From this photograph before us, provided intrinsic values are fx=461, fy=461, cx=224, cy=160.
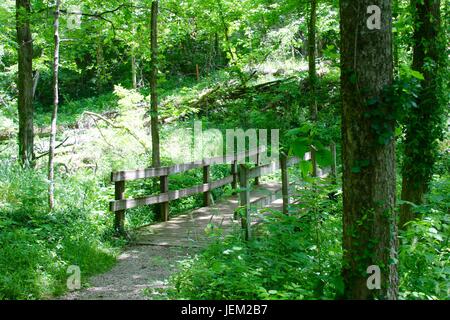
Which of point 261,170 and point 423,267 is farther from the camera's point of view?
point 261,170

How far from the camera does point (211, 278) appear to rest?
17.8 ft

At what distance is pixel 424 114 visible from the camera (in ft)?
24.2

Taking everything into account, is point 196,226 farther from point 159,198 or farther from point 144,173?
point 144,173

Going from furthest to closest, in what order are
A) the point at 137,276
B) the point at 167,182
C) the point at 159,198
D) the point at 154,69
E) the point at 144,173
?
the point at 154,69 → the point at 167,182 → the point at 159,198 → the point at 144,173 → the point at 137,276

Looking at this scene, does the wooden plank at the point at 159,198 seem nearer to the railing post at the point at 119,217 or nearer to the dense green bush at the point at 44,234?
the railing post at the point at 119,217

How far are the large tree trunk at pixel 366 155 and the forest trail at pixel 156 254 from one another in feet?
7.79

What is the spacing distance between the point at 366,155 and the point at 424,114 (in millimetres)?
3772

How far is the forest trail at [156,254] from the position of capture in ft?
19.7

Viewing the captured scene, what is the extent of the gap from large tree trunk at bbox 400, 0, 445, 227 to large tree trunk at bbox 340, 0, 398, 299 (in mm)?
3241

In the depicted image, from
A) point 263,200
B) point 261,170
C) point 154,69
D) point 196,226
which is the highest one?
point 154,69

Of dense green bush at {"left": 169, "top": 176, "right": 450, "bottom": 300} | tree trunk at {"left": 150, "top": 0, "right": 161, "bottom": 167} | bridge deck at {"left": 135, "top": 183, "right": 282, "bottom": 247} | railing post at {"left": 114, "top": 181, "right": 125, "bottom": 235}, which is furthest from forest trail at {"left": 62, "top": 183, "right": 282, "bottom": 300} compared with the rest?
tree trunk at {"left": 150, "top": 0, "right": 161, "bottom": 167}

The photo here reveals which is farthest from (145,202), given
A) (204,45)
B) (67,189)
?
(204,45)

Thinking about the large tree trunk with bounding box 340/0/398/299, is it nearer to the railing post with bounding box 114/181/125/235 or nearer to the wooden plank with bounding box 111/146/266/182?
the wooden plank with bounding box 111/146/266/182

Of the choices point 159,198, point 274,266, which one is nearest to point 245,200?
point 274,266
